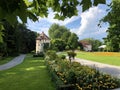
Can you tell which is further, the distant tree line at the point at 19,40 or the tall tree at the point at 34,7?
the distant tree line at the point at 19,40

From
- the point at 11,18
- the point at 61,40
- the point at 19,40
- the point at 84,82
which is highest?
the point at 61,40

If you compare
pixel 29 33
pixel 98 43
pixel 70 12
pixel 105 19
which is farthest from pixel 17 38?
pixel 98 43

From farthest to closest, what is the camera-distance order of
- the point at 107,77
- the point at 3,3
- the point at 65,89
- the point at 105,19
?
the point at 105,19
the point at 107,77
the point at 65,89
the point at 3,3

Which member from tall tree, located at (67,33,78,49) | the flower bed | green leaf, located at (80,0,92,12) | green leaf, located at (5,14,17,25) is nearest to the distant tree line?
tall tree, located at (67,33,78,49)

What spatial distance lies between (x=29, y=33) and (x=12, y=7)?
72.3 metres

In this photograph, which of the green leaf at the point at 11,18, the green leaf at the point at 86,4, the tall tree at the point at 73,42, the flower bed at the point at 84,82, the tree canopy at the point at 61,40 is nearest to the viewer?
the green leaf at the point at 11,18

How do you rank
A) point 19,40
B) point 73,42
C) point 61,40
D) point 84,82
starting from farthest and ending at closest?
1. point 73,42
2. point 61,40
3. point 19,40
4. point 84,82

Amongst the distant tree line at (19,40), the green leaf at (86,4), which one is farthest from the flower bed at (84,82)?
the distant tree line at (19,40)

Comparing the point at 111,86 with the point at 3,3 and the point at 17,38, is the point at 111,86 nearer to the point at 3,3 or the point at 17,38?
the point at 3,3

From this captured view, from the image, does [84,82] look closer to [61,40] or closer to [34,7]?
[34,7]

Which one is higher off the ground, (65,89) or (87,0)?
(87,0)

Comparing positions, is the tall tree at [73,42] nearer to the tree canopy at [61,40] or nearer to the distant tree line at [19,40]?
the tree canopy at [61,40]

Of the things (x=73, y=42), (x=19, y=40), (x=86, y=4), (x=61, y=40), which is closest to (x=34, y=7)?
(x=86, y=4)

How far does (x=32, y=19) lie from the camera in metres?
2.38
